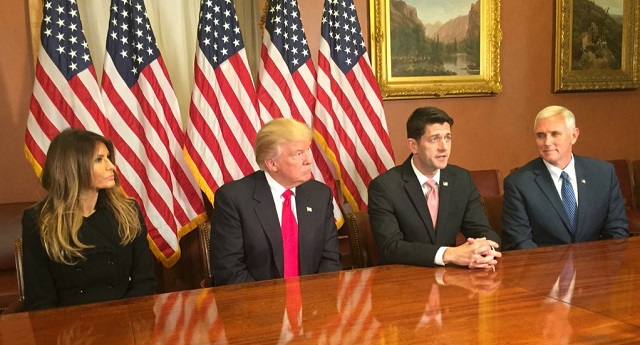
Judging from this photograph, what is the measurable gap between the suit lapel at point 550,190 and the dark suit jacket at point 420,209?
0.37 metres

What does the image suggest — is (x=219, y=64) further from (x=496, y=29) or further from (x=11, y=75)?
(x=496, y=29)

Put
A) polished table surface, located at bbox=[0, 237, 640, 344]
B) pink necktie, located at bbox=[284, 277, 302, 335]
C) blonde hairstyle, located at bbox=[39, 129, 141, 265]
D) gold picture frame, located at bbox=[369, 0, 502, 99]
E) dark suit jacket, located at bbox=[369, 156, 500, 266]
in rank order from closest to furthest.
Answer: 1. polished table surface, located at bbox=[0, 237, 640, 344]
2. pink necktie, located at bbox=[284, 277, 302, 335]
3. blonde hairstyle, located at bbox=[39, 129, 141, 265]
4. dark suit jacket, located at bbox=[369, 156, 500, 266]
5. gold picture frame, located at bbox=[369, 0, 502, 99]

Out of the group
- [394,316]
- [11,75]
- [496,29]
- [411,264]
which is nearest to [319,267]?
[411,264]

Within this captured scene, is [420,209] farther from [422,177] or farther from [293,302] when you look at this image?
[293,302]

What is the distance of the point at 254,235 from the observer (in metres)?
2.85

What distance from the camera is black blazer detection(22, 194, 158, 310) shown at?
104 inches

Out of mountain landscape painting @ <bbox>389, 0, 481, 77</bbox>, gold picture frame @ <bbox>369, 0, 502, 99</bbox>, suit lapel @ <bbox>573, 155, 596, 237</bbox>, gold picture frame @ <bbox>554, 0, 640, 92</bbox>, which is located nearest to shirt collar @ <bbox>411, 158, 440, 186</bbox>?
suit lapel @ <bbox>573, 155, 596, 237</bbox>

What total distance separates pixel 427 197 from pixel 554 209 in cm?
71

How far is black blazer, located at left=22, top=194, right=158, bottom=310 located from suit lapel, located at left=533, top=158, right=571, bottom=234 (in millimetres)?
2178

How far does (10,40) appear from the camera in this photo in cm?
435

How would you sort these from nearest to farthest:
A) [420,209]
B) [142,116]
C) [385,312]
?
1. [385,312]
2. [420,209]
3. [142,116]

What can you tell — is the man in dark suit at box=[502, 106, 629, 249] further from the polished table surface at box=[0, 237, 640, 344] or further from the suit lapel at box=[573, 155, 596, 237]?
the polished table surface at box=[0, 237, 640, 344]

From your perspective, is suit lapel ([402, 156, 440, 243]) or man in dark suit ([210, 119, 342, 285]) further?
suit lapel ([402, 156, 440, 243])

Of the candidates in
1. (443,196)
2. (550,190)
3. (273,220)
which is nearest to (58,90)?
(273,220)
